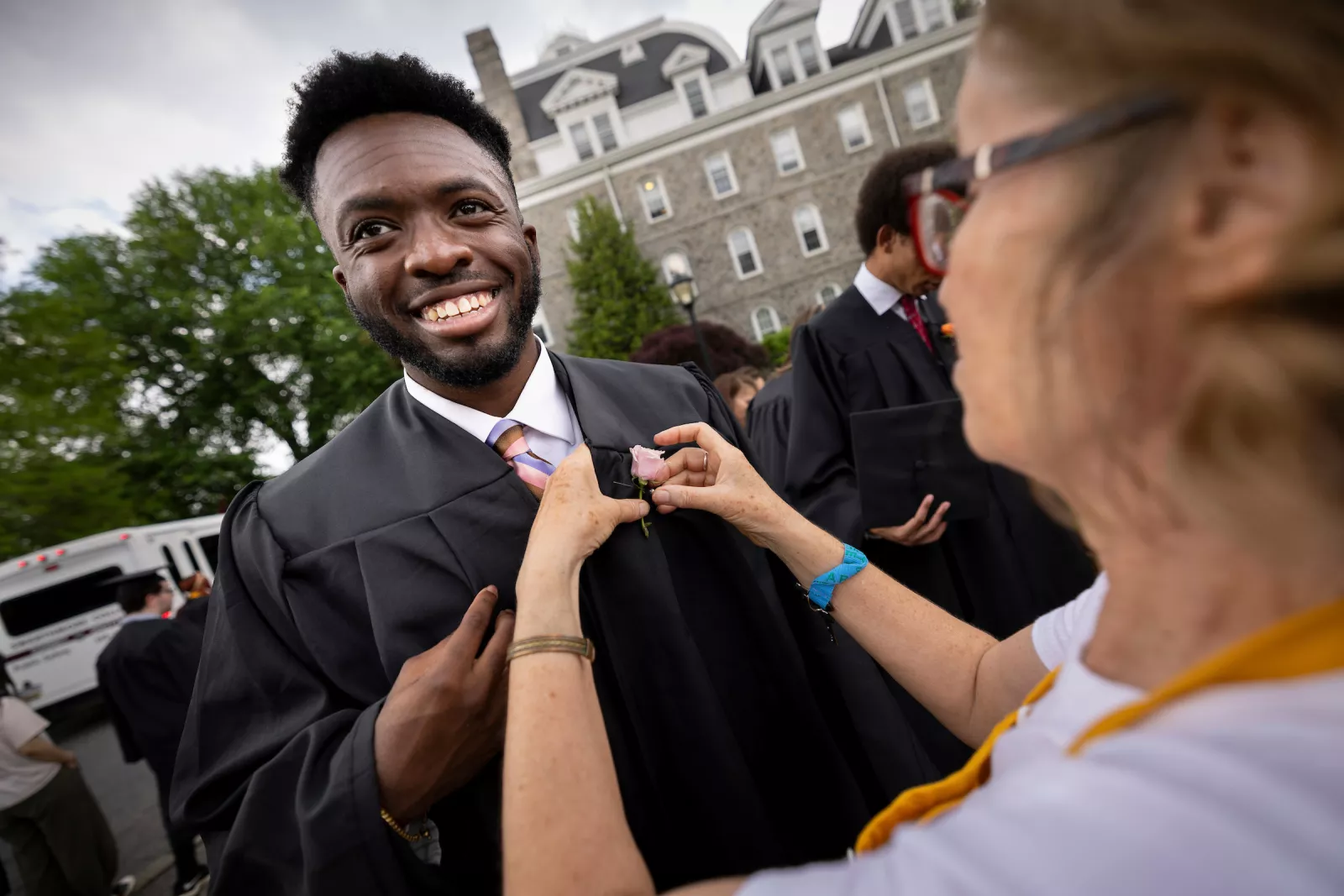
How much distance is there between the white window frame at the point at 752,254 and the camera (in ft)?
75.6

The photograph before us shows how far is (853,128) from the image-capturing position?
22047 mm

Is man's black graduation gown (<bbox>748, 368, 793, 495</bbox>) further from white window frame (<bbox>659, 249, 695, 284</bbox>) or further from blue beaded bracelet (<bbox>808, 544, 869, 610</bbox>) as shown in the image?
white window frame (<bbox>659, 249, 695, 284</bbox>)

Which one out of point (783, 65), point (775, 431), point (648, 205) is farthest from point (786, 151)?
point (775, 431)

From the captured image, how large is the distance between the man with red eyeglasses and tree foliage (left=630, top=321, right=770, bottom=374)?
2.51m

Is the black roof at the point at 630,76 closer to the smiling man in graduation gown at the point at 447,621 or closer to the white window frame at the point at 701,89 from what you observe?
the white window frame at the point at 701,89

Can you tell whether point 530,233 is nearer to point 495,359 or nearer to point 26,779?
point 495,359

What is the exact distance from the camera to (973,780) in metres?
0.94

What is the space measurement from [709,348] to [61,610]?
12587mm

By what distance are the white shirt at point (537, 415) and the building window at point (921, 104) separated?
24.4m

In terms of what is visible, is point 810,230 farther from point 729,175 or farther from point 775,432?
point 775,432

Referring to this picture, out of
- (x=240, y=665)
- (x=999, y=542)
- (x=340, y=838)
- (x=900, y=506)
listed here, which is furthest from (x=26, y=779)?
(x=999, y=542)

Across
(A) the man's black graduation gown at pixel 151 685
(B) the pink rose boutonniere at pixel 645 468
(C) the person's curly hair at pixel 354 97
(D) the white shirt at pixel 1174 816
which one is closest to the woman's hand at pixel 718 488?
(B) the pink rose boutonniere at pixel 645 468

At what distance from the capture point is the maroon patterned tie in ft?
10.3

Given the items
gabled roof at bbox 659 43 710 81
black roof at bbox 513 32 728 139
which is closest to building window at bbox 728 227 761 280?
gabled roof at bbox 659 43 710 81
